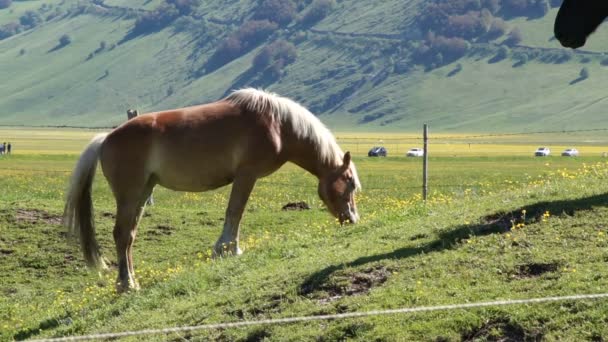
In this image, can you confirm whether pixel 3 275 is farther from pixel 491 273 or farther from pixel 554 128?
pixel 554 128

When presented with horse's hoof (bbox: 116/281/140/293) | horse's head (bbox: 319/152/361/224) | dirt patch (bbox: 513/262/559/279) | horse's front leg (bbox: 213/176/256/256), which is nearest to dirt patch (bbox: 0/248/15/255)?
horse's hoof (bbox: 116/281/140/293)

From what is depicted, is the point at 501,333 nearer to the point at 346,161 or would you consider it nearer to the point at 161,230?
the point at 346,161

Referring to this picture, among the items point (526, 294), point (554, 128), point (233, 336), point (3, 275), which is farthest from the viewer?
point (554, 128)

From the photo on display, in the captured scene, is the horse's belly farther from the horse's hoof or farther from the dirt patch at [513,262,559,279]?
the dirt patch at [513,262,559,279]

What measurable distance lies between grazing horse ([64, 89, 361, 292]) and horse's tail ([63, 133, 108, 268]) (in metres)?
0.01

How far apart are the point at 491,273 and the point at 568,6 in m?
3.37

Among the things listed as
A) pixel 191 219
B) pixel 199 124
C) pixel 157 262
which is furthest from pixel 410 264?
pixel 191 219

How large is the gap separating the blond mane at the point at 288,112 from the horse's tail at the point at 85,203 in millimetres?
1822

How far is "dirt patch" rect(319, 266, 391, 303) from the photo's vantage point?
1017 cm

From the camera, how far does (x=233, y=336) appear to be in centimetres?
957

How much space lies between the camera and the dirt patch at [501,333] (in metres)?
8.31

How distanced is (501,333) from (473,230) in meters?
3.14

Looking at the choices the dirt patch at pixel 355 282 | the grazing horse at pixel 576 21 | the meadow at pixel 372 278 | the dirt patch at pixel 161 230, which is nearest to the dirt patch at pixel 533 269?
the meadow at pixel 372 278

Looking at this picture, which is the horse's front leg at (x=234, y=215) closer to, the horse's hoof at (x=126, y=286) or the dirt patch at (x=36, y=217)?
the horse's hoof at (x=126, y=286)
